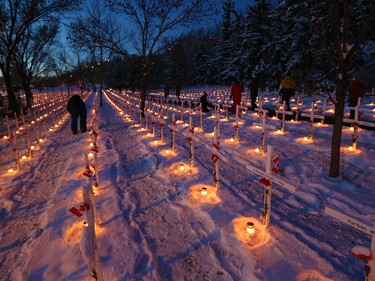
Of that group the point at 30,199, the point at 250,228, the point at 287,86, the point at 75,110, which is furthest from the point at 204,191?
the point at 287,86

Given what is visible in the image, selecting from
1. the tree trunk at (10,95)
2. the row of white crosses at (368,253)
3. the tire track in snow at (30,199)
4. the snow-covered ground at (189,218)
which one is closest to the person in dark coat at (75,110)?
the tire track in snow at (30,199)

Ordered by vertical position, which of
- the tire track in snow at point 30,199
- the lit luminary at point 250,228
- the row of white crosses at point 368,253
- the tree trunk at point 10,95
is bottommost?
the tire track in snow at point 30,199

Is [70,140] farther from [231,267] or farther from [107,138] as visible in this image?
[231,267]

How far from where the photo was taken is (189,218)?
4.58 metres

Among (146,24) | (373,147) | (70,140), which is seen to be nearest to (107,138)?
(70,140)

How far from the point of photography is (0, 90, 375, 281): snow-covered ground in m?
3.44

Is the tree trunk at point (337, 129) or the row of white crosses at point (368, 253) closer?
the row of white crosses at point (368, 253)

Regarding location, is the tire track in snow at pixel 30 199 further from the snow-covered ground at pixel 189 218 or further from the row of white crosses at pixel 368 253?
the row of white crosses at pixel 368 253

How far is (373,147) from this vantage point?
24.4ft

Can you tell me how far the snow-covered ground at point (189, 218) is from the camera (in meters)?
3.44

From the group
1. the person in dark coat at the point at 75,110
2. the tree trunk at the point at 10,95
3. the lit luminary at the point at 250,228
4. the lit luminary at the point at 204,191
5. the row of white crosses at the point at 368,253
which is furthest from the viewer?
the tree trunk at the point at 10,95

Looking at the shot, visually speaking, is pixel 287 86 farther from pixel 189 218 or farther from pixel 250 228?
pixel 250 228

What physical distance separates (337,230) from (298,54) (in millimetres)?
22912

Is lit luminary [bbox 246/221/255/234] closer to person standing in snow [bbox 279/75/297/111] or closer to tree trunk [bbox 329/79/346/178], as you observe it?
tree trunk [bbox 329/79/346/178]
